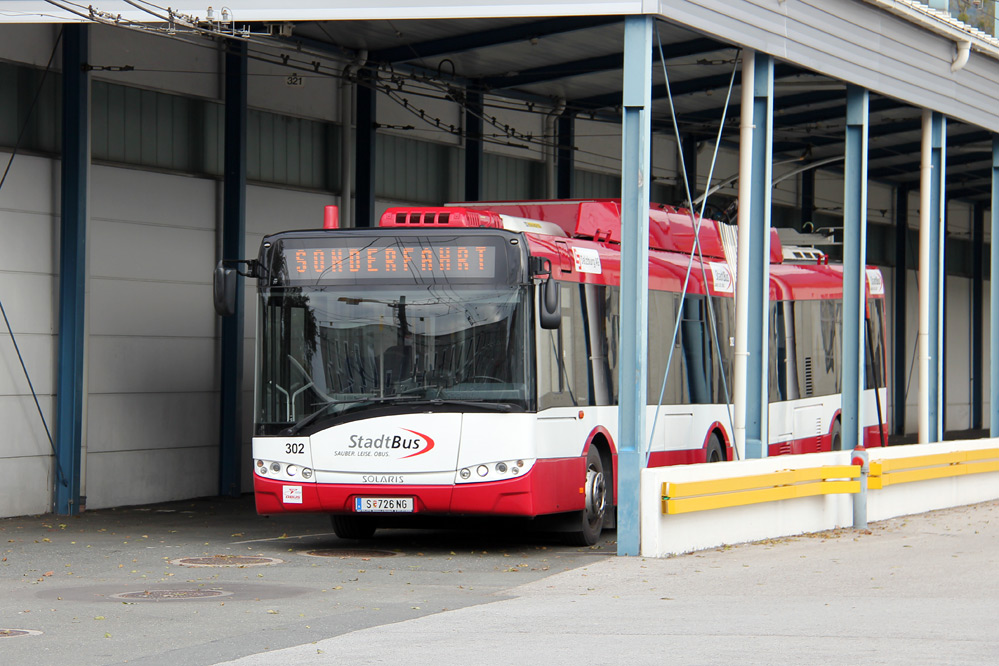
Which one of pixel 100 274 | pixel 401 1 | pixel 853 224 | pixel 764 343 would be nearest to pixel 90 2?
pixel 401 1

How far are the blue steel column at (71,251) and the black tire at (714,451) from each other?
7514mm

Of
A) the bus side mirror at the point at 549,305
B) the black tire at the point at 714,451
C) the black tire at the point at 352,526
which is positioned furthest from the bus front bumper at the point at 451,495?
the black tire at the point at 714,451

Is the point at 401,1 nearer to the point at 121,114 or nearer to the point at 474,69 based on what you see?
the point at 121,114

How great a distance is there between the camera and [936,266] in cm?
2239

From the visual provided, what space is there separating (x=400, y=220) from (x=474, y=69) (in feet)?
29.5

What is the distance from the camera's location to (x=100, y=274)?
19953 millimetres

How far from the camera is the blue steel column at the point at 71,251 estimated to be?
19.0m

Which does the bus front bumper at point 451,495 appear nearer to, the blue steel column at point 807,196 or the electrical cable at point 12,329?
the electrical cable at point 12,329

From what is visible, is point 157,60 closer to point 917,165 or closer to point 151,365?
point 151,365

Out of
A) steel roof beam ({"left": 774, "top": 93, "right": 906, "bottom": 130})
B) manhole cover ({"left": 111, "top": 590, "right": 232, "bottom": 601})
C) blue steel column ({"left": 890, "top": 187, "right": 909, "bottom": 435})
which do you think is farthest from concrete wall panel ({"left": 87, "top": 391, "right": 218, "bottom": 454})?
blue steel column ({"left": 890, "top": 187, "right": 909, "bottom": 435})

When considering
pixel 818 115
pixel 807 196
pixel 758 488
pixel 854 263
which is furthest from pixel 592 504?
pixel 807 196

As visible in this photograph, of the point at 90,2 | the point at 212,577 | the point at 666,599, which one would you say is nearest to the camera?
the point at 666,599

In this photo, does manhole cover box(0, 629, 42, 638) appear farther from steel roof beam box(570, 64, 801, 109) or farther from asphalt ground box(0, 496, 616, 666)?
steel roof beam box(570, 64, 801, 109)

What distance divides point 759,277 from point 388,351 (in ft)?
17.1
